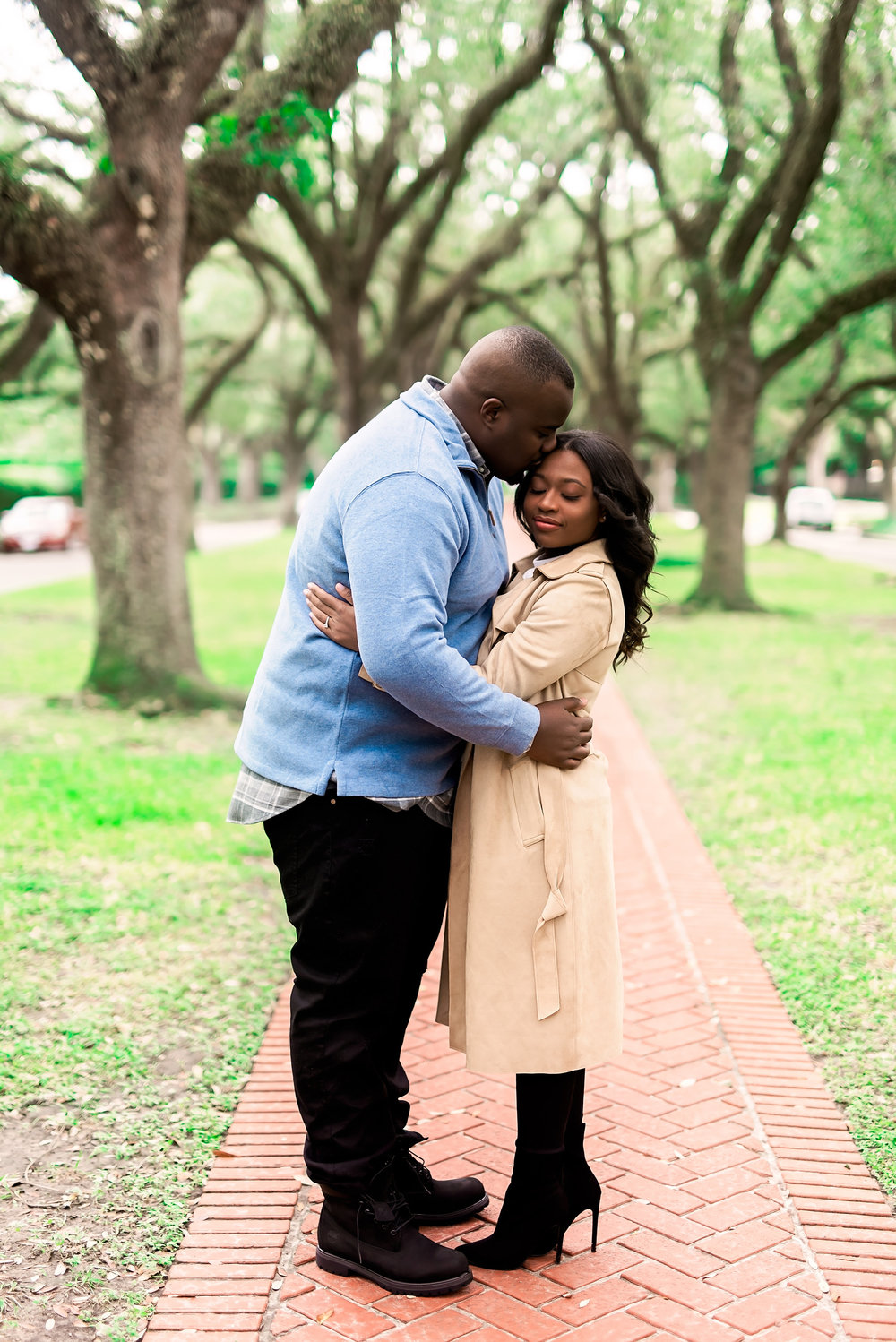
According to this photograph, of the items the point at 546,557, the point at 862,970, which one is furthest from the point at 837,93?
the point at 546,557

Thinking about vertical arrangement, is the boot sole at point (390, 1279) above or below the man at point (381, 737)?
below

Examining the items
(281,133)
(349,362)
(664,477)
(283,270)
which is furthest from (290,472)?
(281,133)

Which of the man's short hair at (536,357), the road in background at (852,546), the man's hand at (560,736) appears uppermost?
the man's short hair at (536,357)

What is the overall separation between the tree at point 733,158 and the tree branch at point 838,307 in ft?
0.05

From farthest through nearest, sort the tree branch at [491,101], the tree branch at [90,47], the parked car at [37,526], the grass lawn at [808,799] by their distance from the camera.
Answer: the parked car at [37,526], the tree branch at [491,101], the tree branch at [90,47], the grass lawn at [808,799]

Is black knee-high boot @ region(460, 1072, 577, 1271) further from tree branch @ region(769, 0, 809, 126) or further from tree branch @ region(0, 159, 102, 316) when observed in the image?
tree branch @ region(769, 0, 809, 126)

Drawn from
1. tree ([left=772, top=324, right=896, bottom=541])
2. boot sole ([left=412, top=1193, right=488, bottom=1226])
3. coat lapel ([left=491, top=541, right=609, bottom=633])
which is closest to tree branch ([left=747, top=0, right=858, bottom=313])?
tree ([left=772, top=324, right=896, bottom=541])

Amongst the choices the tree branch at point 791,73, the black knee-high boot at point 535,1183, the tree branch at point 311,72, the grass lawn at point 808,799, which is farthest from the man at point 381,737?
the tree branch at point 791,73

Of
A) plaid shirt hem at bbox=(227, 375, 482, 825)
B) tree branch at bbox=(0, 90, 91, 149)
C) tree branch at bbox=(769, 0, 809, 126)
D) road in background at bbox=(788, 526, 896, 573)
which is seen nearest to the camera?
plaid shirt hem at bbox=(227, 375, 482, 825)

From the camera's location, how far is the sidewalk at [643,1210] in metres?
2.54

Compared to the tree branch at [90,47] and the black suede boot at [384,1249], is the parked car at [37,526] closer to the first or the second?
the tree branch at [90,47]

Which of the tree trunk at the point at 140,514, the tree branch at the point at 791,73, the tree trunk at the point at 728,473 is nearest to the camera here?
the tree trunk at the point at 140,514

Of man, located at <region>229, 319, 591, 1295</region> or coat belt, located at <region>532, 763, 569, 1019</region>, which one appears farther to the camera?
coat belt, located at <region>532, 763, 569, 1019</region>

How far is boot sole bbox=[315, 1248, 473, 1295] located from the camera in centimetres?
263
